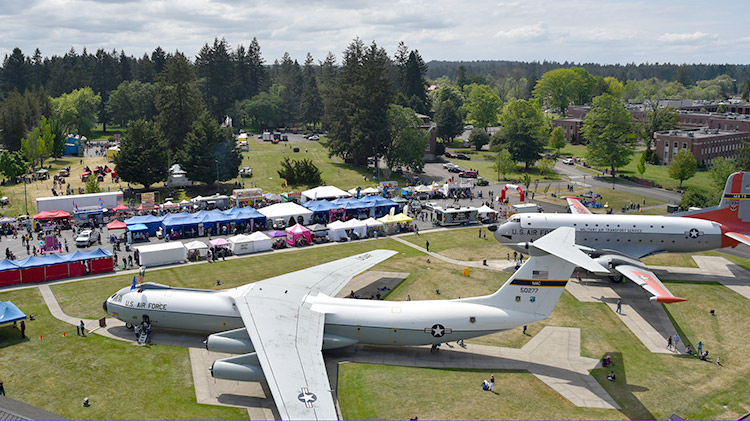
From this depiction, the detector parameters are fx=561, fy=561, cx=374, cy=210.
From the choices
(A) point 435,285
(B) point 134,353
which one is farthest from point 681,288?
(B) point 134,353

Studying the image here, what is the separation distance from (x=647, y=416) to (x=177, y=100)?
9161 centimetres

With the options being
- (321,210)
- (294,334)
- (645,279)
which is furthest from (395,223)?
(294,334)

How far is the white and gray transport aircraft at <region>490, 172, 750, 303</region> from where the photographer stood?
2112 inches

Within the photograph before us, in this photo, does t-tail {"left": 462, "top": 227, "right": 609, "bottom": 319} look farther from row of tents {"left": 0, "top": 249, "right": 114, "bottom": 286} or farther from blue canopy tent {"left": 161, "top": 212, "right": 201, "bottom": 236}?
blue canopy tent {"left": 161, "top": 212, "right": 201, "bottom": 236}

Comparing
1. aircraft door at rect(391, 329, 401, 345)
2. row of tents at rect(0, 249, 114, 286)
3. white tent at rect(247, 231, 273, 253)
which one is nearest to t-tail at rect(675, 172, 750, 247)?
aircraft door at rect(391, 329, 401, 345)

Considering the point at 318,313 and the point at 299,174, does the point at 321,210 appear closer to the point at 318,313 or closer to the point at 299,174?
the point at 299,174

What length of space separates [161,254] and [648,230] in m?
48.2

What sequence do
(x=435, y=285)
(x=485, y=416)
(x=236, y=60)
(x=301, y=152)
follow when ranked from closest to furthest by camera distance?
(x=485, y=416) → (x=435, y=285) → (x=301, y=152) → (x=236, y=60)

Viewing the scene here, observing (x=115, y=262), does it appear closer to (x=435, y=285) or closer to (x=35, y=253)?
(x=35, y=253)

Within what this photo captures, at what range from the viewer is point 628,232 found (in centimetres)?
5456

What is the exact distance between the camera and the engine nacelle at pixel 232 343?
3419cm

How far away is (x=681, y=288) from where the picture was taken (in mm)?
51656

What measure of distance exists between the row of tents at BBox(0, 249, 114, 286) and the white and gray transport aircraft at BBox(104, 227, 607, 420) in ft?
48.2

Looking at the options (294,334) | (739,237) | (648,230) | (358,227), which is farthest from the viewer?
(358,227)
